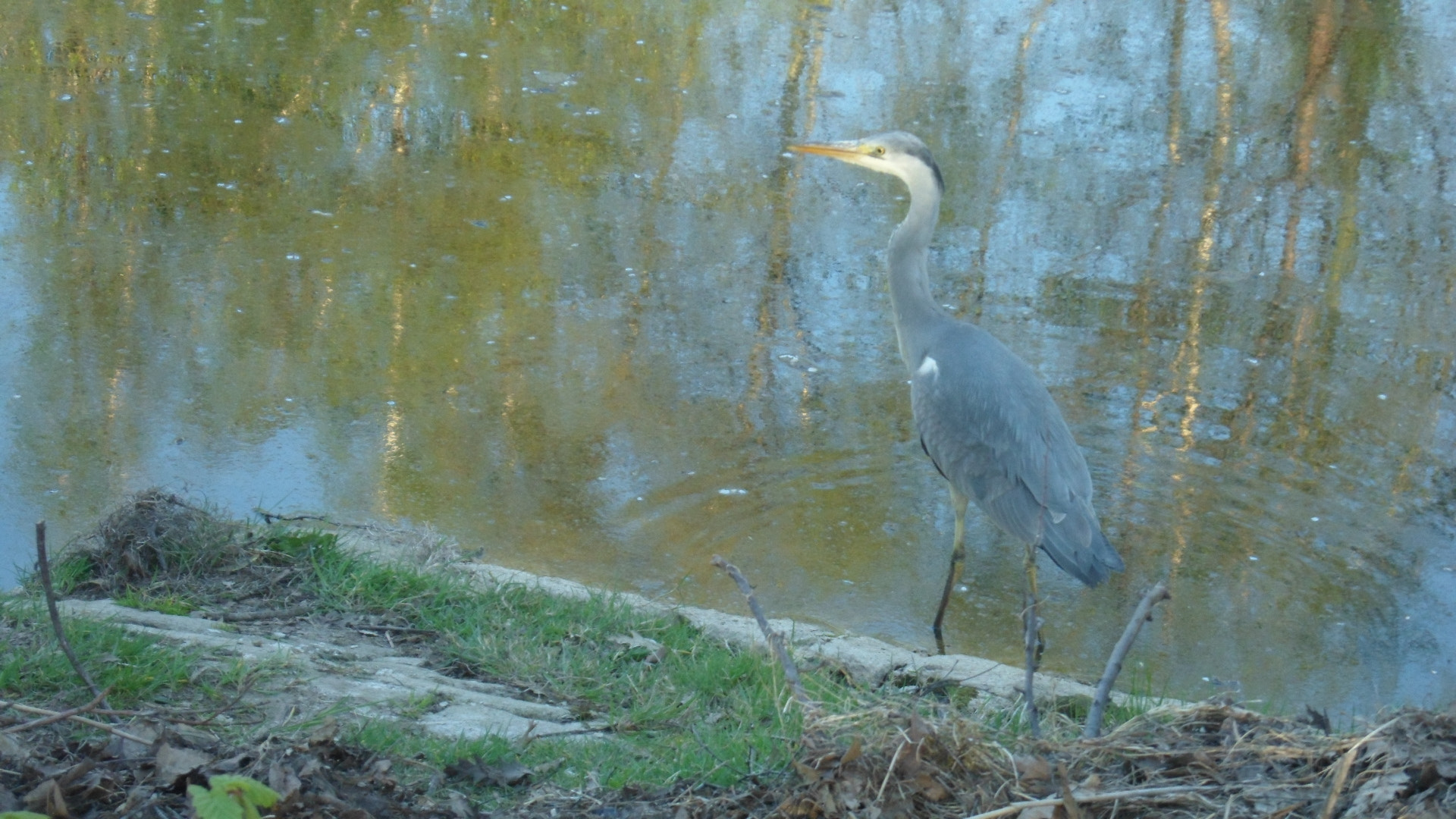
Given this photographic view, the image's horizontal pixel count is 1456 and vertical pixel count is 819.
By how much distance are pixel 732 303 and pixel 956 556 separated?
2.22 metres

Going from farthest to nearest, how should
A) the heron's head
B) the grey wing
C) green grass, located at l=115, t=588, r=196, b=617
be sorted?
the heron's head → the grey wing → green grass, located at l=115, t=588, r=196, b=617

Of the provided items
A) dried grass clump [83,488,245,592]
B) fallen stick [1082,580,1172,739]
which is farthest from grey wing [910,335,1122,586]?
dried grass clump [83,488,245,592]

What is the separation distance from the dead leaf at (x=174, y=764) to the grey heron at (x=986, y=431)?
2743 millimetres

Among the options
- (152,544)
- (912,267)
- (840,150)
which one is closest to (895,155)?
(840,150)

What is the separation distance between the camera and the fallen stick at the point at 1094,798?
253 cm

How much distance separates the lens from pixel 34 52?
9.55 meters

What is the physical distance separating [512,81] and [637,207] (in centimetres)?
233

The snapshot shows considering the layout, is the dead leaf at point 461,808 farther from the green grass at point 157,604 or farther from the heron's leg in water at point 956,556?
the heron's leg in water at point 956,556

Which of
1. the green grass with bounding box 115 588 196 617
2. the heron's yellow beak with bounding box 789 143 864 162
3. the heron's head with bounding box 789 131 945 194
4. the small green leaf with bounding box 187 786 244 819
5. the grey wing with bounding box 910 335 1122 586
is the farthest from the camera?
the heron's yellow beak with bounding box 789 143 864 162

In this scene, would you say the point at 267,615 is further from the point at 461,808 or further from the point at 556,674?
the point at 461,808

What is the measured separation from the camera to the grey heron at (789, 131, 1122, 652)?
15.5 feet

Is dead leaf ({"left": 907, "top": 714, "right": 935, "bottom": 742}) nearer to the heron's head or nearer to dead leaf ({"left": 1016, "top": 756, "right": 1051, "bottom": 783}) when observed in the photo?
dead leaf ({"left": 1016, "top": 756, "right": 1051, "bottom": 783})

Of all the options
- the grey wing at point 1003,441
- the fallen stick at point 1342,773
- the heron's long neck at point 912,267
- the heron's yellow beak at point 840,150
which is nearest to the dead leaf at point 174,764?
the fallen stick at point 1342,773

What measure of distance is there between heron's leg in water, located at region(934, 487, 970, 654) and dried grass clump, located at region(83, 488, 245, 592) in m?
2.34
